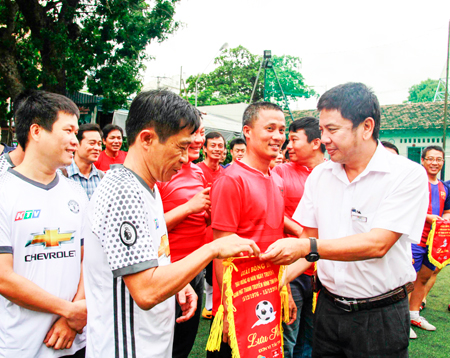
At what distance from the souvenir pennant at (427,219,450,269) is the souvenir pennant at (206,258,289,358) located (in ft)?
11.6

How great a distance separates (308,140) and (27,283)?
9.86 feet

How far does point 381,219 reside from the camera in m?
2.01

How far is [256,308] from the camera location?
2.16m

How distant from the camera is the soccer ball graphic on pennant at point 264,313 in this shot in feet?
7.10

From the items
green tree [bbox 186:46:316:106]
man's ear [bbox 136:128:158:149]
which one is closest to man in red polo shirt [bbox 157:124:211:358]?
man's ear [bbox 136:128:158:149]

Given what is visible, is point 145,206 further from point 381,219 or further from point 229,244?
point 381,219

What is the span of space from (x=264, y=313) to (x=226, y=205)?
761mm

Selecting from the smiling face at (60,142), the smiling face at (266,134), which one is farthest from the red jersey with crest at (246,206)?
the smiling face at (60,142)

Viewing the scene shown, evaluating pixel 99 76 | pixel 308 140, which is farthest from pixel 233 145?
pixel 99 76

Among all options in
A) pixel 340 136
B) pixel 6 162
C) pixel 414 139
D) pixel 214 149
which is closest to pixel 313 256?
pixel 340 136

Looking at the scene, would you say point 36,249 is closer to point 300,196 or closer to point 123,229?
point 123,229

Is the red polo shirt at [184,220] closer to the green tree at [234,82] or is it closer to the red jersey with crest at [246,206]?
the red jersey with crest at [246,206]

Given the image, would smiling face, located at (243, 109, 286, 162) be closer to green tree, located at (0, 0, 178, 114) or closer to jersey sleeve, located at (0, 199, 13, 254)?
jersey sleeve, located at (0, 199, 13, 254)

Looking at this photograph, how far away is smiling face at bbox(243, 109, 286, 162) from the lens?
2.70m
